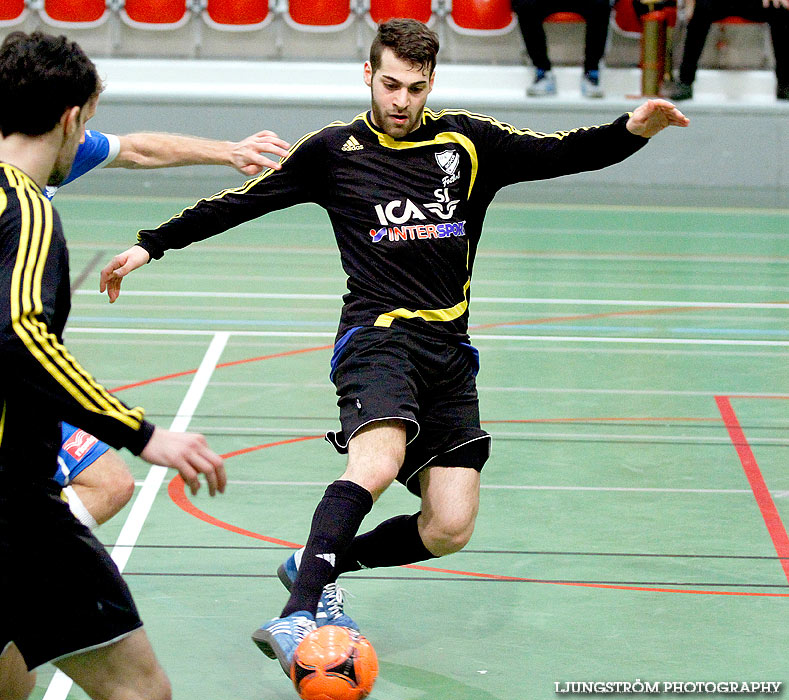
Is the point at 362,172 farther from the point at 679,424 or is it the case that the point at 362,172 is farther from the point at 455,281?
the point at 679,424

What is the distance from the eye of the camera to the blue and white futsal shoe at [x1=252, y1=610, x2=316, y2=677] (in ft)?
11.6

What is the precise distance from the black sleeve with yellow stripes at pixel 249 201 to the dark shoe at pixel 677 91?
10031 millimetres

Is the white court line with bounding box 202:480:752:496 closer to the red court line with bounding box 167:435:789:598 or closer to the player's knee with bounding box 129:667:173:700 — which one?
the red court line with bounding box 167:435:789:598

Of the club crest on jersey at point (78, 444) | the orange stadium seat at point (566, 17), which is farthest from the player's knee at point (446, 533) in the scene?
the orange stadium seat at point (566, 17)

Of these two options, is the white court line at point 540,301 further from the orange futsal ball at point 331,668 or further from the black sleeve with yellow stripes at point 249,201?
the orange futsal ball at point 331,668

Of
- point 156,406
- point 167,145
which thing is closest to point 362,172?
point 167,145

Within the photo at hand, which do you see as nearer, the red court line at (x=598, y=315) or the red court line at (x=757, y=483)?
the red court line at (x=757, y=483)

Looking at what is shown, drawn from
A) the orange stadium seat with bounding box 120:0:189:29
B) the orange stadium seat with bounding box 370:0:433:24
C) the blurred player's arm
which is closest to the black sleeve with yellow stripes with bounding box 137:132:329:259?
the blurred player's arm

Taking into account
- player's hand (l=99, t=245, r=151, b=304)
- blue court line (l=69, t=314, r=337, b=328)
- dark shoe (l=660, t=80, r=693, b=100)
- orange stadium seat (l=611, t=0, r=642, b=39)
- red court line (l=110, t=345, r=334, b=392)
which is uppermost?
player's hand (l=99, t=245, r=151, b=304)

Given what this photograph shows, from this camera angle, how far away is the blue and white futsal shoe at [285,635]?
3.53 meters

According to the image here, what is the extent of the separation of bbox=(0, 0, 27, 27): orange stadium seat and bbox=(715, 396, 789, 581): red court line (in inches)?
442

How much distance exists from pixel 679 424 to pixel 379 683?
10.2ft

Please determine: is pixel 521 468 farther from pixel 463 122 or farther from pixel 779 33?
pixel 779 33

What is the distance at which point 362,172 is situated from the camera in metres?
4.38
